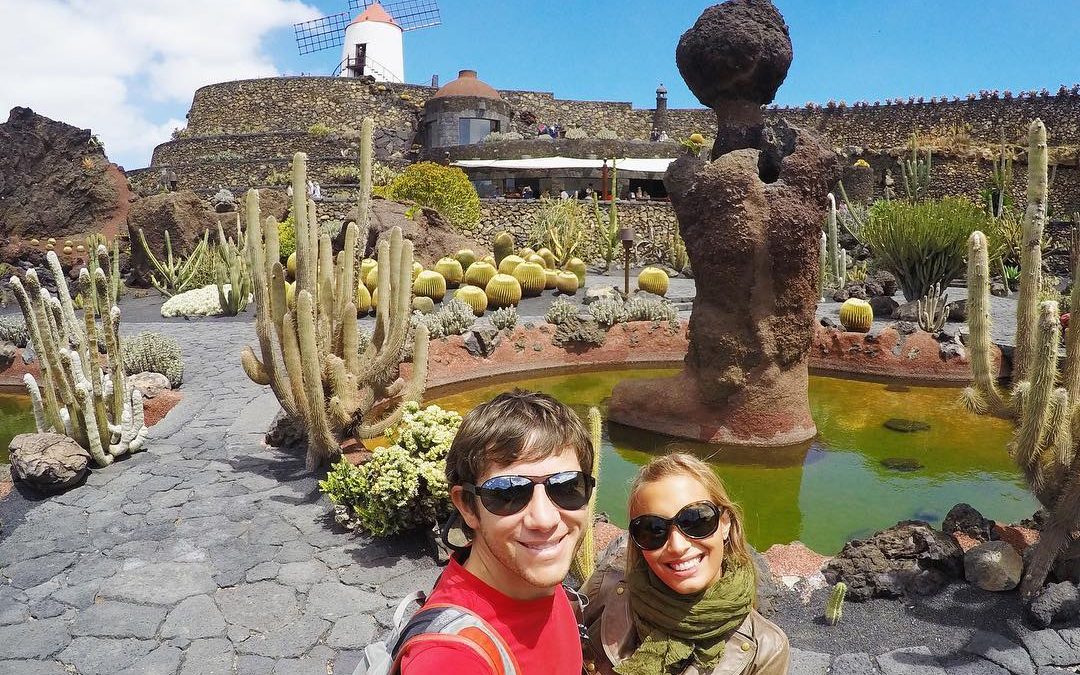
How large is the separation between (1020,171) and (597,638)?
31.5m

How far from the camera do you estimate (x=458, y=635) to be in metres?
1.30

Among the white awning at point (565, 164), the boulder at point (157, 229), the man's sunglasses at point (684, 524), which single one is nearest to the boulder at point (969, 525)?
the man's sunglasses at point (684, 524)

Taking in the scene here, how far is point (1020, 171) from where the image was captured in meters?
27.2

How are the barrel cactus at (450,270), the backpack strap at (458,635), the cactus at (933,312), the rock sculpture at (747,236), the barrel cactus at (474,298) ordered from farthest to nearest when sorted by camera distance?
the barrel cactus at (450,270)
the barrel cactus at (474,298)
the cactus at (933,312)
the rock sculpture at (747,236)
the backpack strap at (458,635)

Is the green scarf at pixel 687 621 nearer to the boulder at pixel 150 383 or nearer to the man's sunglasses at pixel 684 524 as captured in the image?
the man's sunglasses at pixel 684 524

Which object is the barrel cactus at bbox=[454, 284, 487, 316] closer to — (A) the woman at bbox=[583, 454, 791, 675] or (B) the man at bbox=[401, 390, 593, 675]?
(A) the woman at bbox=[583, 454, 791, 675]

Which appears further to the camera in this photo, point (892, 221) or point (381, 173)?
point (381, 173)

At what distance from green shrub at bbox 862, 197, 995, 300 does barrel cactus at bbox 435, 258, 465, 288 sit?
7400mm

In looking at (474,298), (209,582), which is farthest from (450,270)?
(209,582)

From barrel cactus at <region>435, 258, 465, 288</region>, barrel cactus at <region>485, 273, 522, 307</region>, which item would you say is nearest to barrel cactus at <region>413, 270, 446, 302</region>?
barrel cactus at <region>485, 273, 522, 307</region>

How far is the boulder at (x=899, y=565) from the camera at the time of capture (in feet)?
11.0

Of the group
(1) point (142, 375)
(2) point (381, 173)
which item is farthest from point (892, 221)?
(2) point (381, 173)

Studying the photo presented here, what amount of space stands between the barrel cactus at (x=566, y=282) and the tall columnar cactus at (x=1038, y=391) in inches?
413

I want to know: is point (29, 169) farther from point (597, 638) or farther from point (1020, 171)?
point (1020, 171)
